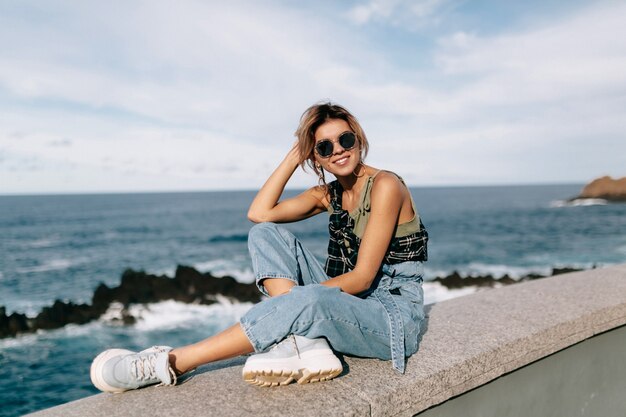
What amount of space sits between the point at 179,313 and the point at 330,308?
15448mm

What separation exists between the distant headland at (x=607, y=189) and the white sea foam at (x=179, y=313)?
275 feet

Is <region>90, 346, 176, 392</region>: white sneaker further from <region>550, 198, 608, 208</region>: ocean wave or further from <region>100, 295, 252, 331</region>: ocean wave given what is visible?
<region>550, 198, 608, 208</region>: ocean wave

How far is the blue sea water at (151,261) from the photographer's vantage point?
12234 mm

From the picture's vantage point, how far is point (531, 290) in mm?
3859

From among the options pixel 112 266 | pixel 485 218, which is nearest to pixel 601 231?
pixel 485 218

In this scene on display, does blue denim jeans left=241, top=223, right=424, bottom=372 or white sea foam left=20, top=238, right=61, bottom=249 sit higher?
blue denim jeans left=241, top=223, right=424, bottom=372

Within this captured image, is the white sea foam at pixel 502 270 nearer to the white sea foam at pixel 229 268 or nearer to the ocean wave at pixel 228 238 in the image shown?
the white sea foam at pixel 229 268

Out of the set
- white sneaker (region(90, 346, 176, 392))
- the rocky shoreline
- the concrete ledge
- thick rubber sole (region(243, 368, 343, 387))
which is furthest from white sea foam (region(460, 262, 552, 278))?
white sneaker (region(90, 346, 176, 392))

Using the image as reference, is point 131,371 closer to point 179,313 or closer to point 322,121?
point 322,121

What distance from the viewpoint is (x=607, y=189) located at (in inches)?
3337

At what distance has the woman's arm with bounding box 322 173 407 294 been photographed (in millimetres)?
2580

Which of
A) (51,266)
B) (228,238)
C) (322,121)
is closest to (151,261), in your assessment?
(51,266)

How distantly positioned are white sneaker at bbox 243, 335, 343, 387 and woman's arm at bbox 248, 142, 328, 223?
4.68ft

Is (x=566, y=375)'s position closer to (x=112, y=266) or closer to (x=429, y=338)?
(x=429, y=338)
